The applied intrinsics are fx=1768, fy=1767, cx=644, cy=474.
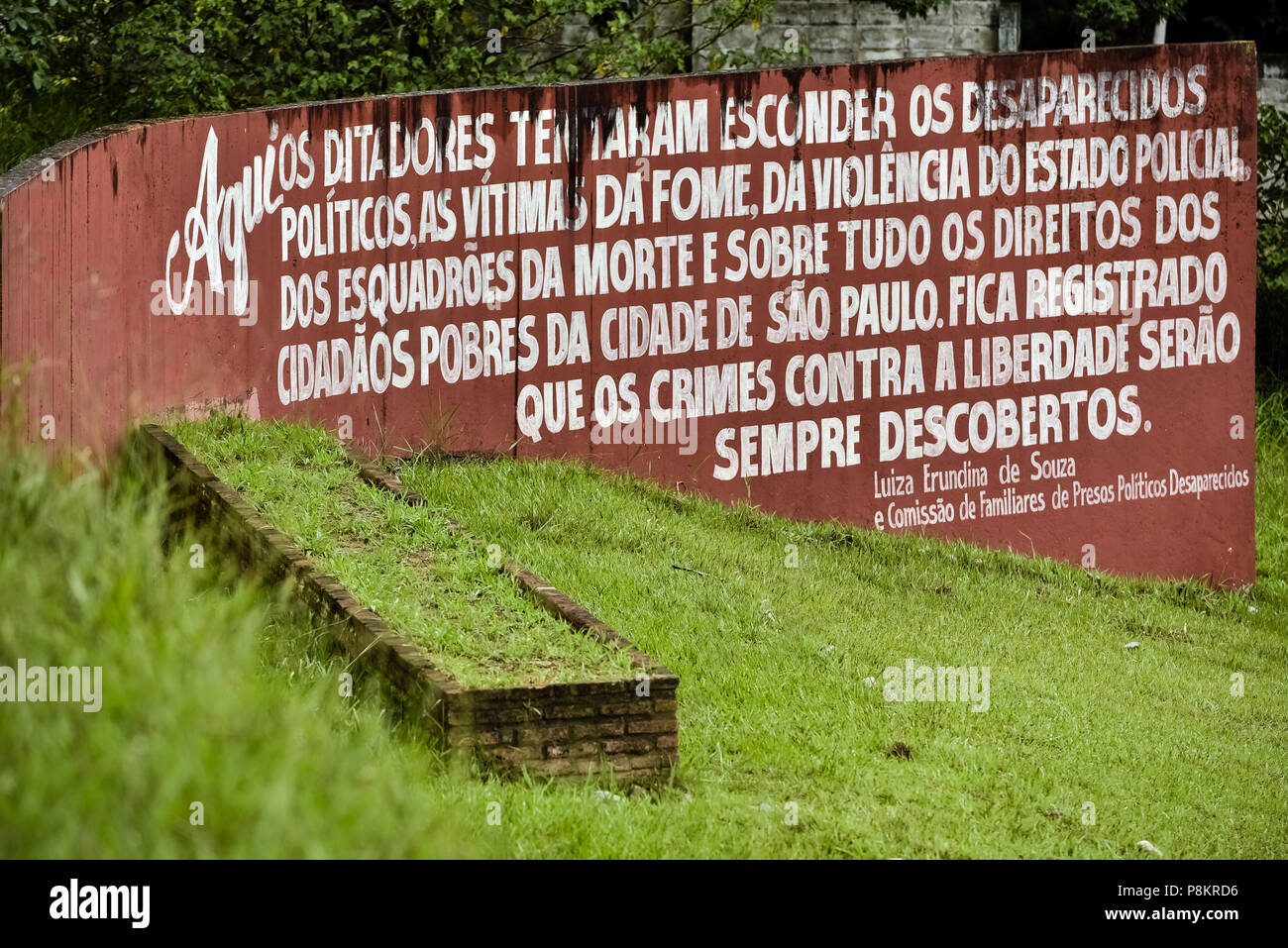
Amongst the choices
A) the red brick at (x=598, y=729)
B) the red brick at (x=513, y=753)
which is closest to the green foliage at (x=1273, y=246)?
the red brick at (x=598, y=729)

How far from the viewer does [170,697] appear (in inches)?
164

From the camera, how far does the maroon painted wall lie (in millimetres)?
8977

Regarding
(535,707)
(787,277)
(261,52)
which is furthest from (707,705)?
(261,52)

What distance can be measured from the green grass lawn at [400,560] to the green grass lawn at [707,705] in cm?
32

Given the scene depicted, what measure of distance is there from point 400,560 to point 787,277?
4096 mm

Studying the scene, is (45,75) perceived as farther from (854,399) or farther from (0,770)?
(0,770)

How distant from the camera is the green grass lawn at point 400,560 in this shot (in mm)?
6391

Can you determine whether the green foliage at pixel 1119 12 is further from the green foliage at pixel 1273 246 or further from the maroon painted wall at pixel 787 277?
the maroon painted wall at pixel 787 277

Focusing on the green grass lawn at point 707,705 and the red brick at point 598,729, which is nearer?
the green grass lawn at point 707,705

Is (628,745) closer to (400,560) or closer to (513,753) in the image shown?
(513,753)

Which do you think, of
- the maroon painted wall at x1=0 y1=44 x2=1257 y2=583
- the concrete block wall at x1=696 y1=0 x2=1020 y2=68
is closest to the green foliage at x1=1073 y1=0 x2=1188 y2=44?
the concrete block wall at x1=696 y1=0 x2=1020 y2=68

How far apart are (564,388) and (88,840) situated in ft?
21.7

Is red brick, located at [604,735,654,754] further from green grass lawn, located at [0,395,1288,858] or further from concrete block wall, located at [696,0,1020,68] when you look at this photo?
concrete block wall, located at [696,0,1020,68]

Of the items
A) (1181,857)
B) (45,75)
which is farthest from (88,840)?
(45,75)
